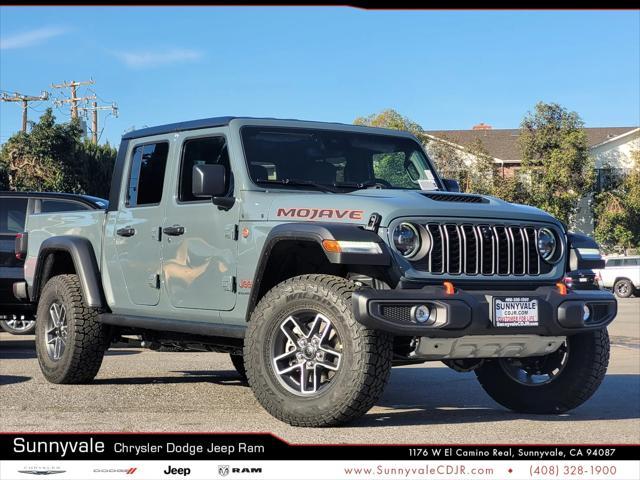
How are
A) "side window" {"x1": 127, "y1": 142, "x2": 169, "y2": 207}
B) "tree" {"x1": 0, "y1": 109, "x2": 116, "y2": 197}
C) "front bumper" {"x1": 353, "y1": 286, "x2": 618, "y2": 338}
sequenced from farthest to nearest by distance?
"tree" {"x1": 0, "y1": 109, "x2": 116, "y2": 197} → "side window" {"x1": 127, "y1": 142, "x2": 169, "y2": 207} → "front bumper" {"x1": 353, "y1": 286, "x2": 618, "y2": 338}

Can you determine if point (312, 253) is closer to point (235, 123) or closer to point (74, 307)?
point (235, 123)

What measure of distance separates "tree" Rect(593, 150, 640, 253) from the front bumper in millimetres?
48219

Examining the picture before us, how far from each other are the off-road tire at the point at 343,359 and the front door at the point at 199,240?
723 mm

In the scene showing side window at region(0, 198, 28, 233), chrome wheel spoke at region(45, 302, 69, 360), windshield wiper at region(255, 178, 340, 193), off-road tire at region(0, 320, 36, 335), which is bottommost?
off-road tire at region(0, 320, 36, 335)

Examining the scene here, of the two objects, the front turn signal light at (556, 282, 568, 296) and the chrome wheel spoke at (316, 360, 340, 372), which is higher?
the front turn signal light at (556, 282, 568, 296)

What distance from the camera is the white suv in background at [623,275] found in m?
33.7

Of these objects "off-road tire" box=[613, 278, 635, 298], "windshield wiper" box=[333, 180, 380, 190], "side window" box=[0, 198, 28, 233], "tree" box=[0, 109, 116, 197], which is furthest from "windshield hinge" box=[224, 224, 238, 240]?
"tree" box=[0, 109, 116, 197]

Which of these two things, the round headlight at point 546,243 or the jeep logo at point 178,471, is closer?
the jeep logo at point 178,471

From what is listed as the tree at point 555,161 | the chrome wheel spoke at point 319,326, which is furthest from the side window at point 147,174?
the tree at point 555,161

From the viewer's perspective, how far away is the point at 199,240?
24.8 feet

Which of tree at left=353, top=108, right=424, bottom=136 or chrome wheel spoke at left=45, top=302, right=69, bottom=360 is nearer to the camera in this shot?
chrome wheel spoke at left=45, top=302, right=69, bottom=360

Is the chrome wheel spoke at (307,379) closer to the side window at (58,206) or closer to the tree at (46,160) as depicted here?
the side window at (58,206)

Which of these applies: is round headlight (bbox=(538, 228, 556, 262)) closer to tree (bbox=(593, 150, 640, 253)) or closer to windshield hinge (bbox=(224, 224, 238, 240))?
windshield hinge (bbox=(224, 224, 238, 240))

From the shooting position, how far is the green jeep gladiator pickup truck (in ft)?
20.5
